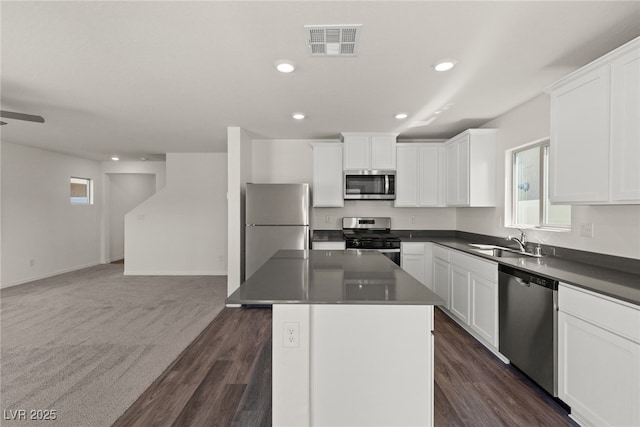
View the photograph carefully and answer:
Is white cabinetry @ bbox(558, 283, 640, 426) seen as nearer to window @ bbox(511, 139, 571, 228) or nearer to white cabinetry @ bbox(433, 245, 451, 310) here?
window @ bbox(511, 139, 571, 228)

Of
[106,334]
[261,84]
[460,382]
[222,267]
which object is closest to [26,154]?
[222,267]

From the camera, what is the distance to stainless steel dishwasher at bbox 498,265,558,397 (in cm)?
195

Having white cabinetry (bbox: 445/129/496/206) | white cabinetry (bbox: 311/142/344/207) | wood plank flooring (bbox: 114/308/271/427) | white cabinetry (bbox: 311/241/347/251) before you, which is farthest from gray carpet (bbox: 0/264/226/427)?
white cabinetry (bbox: 445/129/496/206)

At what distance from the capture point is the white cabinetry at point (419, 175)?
4.40m

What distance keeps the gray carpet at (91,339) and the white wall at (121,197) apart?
2.15m

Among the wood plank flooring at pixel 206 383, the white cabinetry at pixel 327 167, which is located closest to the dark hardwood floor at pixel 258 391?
the wood plank flooring at pixel 206 383

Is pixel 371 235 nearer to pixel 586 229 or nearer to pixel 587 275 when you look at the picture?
pixel 586 229

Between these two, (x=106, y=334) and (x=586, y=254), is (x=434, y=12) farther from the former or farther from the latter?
(x=106, y=334)

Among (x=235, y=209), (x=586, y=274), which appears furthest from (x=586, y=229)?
(x=235, y=209)

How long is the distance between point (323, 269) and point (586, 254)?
216cm

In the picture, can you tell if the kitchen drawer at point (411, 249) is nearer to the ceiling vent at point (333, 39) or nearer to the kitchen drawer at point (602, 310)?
the kitchen drawer at point (602, 310)

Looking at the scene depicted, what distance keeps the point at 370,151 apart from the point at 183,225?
4088mm

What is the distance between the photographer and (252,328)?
3.33 metres

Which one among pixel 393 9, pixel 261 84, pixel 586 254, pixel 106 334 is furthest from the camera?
pixel 106 334
